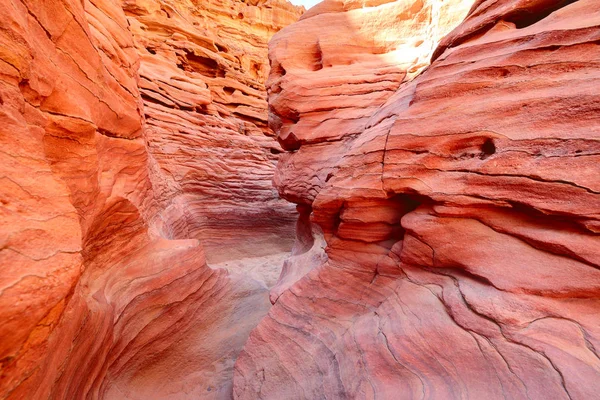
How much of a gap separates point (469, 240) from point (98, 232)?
16.3 feet

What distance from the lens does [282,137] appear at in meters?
6.66

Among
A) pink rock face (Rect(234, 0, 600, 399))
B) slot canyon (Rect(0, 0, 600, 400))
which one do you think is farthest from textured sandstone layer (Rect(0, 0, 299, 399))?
pink rock face (Rect(234, 0, 600, 399))

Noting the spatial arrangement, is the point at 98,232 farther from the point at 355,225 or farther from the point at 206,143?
the point at 206,143

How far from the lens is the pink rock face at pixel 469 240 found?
1.92m

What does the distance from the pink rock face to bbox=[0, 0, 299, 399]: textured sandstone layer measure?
173 centimetres

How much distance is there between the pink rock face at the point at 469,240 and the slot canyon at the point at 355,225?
A: 0.02 m

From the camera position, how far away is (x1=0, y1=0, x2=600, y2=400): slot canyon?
185 cm

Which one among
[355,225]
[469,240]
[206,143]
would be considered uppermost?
[206,143]

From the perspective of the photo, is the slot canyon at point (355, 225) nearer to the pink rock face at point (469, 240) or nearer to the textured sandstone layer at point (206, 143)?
the pink rock face at point (469, 240)

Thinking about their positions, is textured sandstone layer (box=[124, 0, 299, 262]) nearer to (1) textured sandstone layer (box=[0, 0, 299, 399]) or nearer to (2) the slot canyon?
(1) textured sandstone layer (box=[0, 0, 299, 399])

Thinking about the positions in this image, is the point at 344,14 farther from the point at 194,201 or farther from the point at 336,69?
the point at 194,201

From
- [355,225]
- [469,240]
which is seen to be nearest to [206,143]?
[355,225]

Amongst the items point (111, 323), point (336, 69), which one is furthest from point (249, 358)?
point (336, 69)

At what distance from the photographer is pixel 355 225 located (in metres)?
3.73
